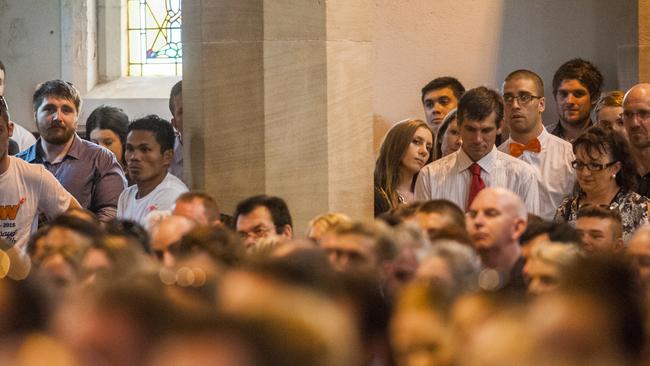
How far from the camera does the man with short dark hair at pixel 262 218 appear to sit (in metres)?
5.24

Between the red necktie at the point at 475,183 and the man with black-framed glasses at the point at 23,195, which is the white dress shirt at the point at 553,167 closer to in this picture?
the red necktie at the point at 475,183

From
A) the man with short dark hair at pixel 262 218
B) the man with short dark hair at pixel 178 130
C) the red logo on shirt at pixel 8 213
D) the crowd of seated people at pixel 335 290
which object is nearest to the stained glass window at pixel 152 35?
the man with short dark hair at pixel 178 130

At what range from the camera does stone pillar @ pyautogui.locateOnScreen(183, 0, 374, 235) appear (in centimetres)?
716

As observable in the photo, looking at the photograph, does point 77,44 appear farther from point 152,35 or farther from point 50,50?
point 152,35

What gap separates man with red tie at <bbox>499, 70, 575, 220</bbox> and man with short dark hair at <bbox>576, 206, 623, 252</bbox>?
154cm

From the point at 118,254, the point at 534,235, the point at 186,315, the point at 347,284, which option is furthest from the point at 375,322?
the point at 534,235

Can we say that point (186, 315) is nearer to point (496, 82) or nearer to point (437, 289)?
point (437, 289)

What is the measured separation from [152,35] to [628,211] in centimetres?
702

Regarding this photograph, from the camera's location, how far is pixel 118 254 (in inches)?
96.2

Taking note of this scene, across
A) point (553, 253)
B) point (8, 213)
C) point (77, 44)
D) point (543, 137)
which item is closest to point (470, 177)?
point (543, 137)

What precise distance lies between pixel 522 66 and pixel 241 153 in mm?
3029

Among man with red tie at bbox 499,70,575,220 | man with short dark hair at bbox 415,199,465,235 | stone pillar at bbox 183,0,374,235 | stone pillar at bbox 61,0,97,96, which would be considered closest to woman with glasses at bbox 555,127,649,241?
man with red tie at bbox 499,70,575,220

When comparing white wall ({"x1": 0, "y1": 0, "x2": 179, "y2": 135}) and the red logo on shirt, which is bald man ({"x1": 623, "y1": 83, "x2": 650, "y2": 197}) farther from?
white wall ({"x1": 0, "y1": 0, "x2": 179, "y2": 135})

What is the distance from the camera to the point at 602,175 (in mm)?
6242
